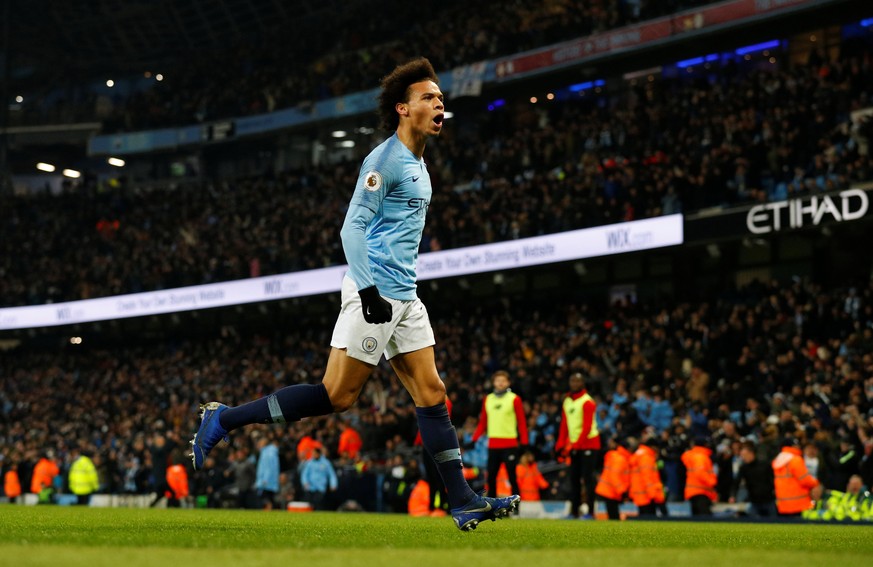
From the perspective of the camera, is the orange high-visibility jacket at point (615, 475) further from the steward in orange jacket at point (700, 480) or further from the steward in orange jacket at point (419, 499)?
the steward in orange jacket at point (419, 499)


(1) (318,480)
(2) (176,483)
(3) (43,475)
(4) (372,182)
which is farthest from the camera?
(3) (43,475)

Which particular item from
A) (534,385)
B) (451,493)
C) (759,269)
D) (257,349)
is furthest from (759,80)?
(451,493)

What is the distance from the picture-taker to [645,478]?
51.3 ft

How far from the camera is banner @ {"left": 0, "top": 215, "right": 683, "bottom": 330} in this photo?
2322 centimetres

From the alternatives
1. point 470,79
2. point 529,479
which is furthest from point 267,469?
point 470,79

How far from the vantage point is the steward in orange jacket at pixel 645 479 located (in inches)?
615

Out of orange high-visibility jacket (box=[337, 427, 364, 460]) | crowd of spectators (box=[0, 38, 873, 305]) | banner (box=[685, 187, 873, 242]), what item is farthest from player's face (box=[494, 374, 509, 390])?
crowd of spectators (box=[0, 38, 873, 305])

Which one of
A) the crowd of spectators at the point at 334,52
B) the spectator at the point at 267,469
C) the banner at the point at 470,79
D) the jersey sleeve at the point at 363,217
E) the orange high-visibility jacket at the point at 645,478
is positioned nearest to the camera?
the jersey sleeve at the point at 363,217

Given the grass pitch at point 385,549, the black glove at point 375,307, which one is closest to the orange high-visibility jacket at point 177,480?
the grass pitch at point 385,549

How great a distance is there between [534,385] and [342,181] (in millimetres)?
14151

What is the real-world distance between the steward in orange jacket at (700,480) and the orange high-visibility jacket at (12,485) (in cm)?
1842

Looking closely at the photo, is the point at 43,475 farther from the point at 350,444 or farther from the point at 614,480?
the point at 614,480

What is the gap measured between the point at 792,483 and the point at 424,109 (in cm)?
1033

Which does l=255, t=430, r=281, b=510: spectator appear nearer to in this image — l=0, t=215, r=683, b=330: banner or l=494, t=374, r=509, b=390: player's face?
l=0, t=215, r=683, b=330: banner
